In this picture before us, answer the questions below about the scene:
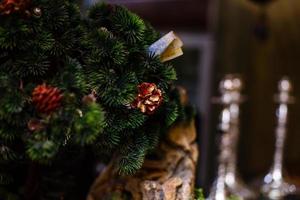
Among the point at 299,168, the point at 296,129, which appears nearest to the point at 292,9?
the point at 296,129

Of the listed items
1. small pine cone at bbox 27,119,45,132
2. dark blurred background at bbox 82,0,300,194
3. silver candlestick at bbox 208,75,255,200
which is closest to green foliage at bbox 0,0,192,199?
small pine cone at bbox 27,119,45,132

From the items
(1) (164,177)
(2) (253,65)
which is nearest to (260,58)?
(2) (253,65)

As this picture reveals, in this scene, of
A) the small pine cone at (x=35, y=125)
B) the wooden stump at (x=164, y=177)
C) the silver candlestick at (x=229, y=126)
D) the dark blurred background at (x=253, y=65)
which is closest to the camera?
the small pine cone at (x=35, y=125)

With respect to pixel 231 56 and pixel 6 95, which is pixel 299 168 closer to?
pixel 231 56

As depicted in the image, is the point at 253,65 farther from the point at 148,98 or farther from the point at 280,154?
the point at 148,98

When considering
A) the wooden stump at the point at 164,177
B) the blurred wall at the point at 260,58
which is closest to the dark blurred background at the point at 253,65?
the blurred wall at the point at 260,58

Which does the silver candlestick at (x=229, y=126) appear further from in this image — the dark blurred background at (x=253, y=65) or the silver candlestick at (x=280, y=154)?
the dark blurred background at (x=253, y=65)

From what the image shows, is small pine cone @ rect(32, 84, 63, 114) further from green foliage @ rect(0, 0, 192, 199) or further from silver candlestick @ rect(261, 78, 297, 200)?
silver candlestick @ rect(261, 78, 297, 200)
